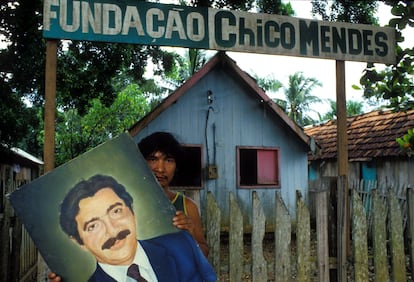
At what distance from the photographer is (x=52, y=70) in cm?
306

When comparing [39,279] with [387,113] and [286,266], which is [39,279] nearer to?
[286,266]

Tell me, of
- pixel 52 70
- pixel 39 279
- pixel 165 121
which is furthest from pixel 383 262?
pixel 165 121

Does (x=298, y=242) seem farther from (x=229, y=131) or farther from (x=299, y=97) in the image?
(x=299, y=97)

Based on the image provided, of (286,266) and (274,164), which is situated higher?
(274,164)

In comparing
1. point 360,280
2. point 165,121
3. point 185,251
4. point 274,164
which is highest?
point 165,121

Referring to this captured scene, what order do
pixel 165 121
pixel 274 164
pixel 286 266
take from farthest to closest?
pixel 274 164 → pixel 165 121 → pixel 286 266

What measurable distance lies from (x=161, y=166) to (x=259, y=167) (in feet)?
30.5

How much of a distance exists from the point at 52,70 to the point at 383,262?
124 inches

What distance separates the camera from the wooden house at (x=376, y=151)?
39.0ft

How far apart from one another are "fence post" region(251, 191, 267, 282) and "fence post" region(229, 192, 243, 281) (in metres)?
0.12

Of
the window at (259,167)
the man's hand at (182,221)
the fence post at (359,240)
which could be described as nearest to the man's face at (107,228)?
the man's hand at (182,221)

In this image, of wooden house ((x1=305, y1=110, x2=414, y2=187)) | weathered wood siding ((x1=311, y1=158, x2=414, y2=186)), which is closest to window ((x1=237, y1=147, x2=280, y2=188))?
wooden house ((x1=305, y1=110, x2=414, y2=187))

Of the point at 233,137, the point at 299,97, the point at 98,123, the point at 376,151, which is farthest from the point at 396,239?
the point at 299,97

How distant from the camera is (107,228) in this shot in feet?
7.30
